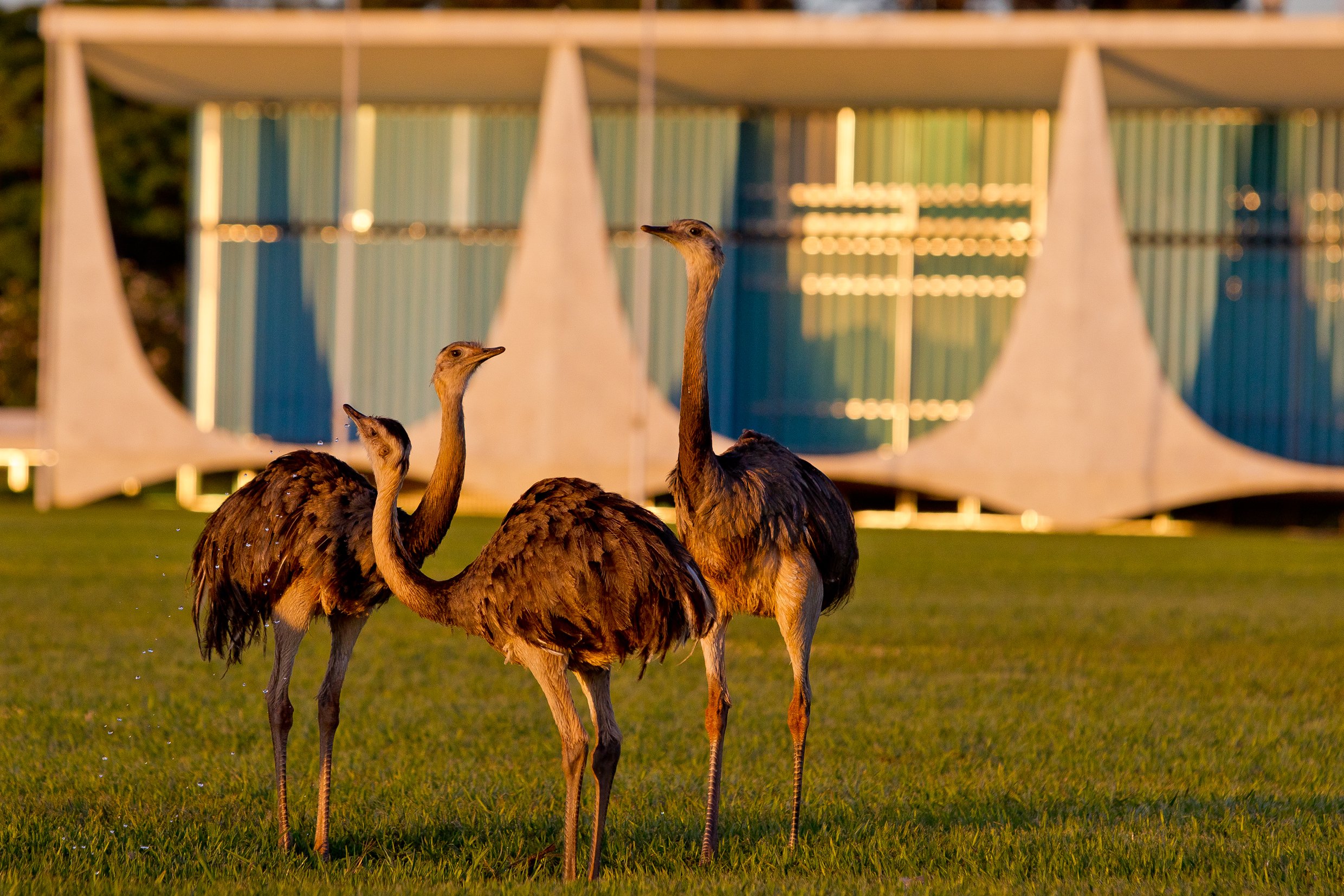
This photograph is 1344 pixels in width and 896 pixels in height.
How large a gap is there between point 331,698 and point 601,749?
4.27ft

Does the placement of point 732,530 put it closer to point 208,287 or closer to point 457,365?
point 457,365

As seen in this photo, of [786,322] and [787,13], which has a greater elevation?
[787,13]

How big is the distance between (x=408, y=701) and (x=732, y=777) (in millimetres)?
3447

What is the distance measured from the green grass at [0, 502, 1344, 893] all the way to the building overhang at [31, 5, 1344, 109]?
19.2 metres

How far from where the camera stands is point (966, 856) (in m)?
7.37

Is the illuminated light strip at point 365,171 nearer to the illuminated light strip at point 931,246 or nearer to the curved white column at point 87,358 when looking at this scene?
the curved white column at point 87,358

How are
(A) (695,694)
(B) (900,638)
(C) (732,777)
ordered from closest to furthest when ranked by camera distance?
(C) (732,777) → (A) (695,694) → (B) (900,638)

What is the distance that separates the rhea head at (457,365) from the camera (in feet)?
21.7

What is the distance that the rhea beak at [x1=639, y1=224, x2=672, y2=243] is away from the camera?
7.29m

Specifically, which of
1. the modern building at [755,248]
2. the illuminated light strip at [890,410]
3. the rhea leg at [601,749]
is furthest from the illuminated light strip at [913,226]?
the rhea leg at [601,749]

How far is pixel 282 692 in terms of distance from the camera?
7.20 metres

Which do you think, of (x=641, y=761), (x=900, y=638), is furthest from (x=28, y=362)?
(x=641, y=761)

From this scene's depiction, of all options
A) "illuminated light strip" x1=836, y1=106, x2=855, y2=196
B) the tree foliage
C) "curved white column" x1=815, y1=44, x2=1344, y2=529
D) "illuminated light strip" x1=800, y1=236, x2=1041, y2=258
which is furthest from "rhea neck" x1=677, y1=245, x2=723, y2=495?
the tree foliage

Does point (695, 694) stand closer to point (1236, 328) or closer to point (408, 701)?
point (408, 701)
